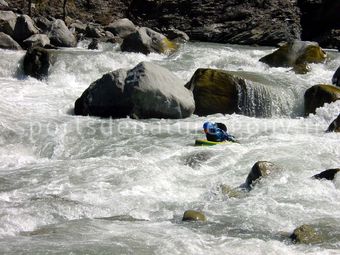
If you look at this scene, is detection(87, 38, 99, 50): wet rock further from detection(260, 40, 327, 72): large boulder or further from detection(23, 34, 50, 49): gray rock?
detection(260, 40, 327, 72): large boulder

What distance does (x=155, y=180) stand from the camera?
8266mm

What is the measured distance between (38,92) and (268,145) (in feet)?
21.7

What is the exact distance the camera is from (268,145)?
1014cm

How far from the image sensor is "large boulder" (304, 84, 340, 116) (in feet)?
42.0

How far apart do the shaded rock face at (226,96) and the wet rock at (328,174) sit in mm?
4810

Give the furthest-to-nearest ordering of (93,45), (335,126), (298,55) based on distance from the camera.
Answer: (93,45) → (298,55) → (335,126)

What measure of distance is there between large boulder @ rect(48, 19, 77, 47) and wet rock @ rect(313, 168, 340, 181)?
14.6 metres

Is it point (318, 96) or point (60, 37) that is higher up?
point (318, 96)

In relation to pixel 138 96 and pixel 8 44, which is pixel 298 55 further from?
pixel 8 44

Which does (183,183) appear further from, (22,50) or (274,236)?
(22,50)

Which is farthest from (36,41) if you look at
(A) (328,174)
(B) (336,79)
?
(A) (328,174)

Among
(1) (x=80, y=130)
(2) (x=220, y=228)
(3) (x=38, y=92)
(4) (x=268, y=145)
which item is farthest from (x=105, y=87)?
(2) (x=220, y=228)

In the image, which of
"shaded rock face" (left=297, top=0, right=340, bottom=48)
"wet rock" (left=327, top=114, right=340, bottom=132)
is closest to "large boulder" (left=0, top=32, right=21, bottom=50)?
"wet rock" (left=327, top=114, right=340, bottom=132)

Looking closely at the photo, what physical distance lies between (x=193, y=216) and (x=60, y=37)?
51.1 ft
